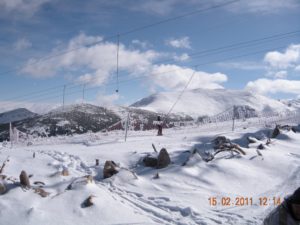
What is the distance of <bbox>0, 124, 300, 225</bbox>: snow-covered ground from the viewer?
291 inches

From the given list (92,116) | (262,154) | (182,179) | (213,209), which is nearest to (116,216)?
(213,209)

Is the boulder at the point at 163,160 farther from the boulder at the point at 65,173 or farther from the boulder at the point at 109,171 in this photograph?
the boulder at the point at 65,173

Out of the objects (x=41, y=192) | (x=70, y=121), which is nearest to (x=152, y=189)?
(x=41, y=192)

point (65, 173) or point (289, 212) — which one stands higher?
point (289, 212)

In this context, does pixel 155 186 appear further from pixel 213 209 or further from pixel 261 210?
pixel 261 210

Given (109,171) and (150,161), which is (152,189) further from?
(150,161)

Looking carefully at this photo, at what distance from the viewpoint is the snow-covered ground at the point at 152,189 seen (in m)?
7.40

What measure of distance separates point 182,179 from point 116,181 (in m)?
1.88

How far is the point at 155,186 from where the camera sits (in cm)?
Answer: 946
